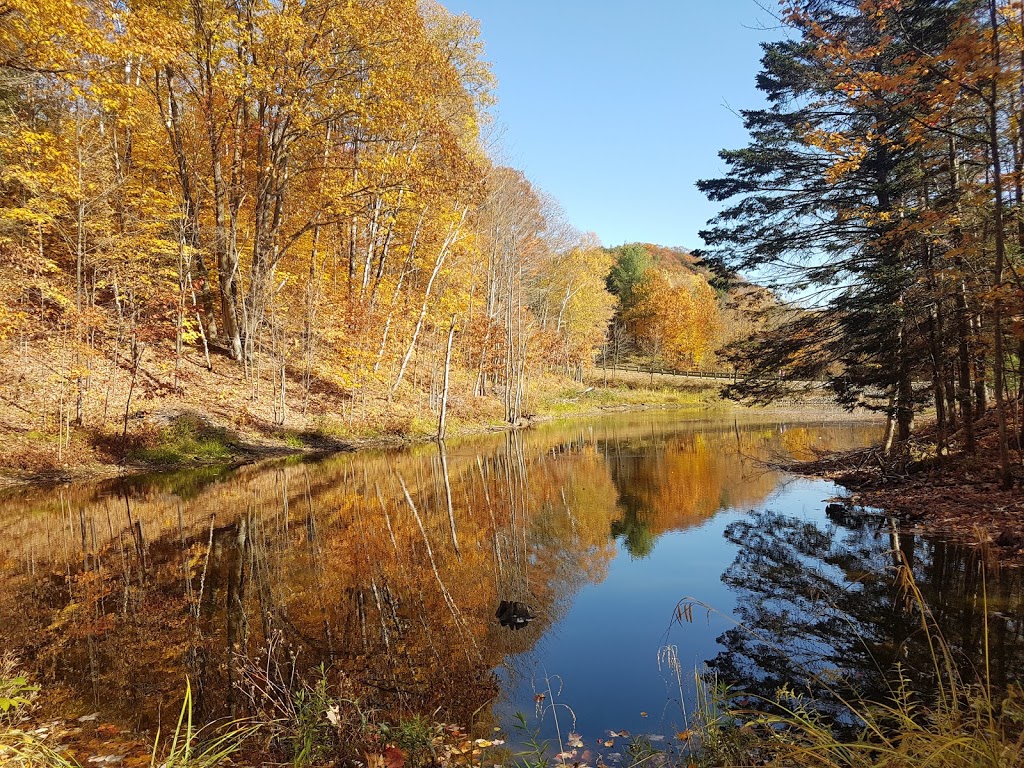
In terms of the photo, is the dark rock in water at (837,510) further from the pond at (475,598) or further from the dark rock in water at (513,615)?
the dark rock in water at (513,615)

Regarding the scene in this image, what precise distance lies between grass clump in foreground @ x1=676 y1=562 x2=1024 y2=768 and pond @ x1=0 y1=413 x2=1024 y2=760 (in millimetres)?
445

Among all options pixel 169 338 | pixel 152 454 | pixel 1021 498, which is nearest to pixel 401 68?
pixel 169 338

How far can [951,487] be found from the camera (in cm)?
947

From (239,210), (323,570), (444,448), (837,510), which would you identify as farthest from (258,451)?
(837,510)

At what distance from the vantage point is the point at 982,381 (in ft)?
33.4

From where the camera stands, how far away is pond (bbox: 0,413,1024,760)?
14.2 feet

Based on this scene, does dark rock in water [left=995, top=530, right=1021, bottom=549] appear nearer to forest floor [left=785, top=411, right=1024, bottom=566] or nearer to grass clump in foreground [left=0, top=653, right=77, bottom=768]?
forest floor [left=785, top=411, right=1024, bottom=566]

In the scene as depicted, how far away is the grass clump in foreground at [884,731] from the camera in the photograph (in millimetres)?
1901

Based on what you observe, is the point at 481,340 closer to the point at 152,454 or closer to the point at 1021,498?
the point at 152,454

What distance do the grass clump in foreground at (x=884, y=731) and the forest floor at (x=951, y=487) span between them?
3.23 metres

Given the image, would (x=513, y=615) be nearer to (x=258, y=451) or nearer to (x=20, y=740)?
(x=20, y=740)

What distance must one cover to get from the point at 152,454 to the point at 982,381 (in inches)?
731

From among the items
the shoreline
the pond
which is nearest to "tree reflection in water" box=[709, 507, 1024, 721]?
the pond

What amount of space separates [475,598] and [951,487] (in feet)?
28.3
